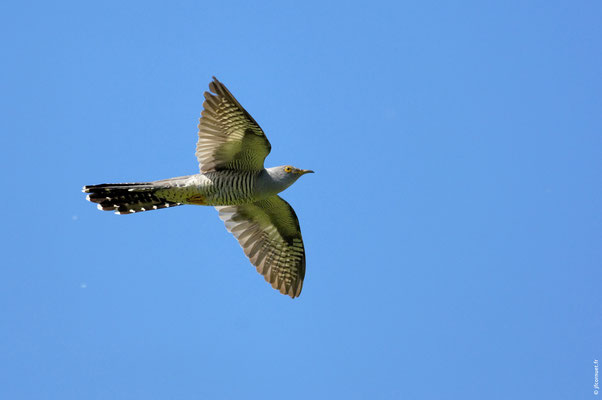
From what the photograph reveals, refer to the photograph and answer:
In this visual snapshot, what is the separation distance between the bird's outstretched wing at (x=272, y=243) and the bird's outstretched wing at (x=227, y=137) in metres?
1.42

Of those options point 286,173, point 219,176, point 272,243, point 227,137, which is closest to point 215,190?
point 219,176

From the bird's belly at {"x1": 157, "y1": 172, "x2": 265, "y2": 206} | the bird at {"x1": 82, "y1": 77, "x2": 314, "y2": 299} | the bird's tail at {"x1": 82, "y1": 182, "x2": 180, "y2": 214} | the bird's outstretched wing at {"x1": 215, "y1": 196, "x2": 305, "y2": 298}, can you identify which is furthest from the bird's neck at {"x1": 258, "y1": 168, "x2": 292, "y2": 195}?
the bird's tail at {"x1": 82, "y1": 182, "x2": 180, "y2": 214}

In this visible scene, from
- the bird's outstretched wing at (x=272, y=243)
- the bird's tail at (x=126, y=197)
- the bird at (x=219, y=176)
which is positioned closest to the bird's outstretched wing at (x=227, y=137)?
the bird at (x=219, y=176)

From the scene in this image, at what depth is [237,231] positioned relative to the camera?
429 inches

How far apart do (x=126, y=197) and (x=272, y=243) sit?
2623 millimetres

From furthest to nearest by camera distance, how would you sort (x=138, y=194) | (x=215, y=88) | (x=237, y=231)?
(x=237, y=231)
(x=138, y=194)
(x=215, y=88)

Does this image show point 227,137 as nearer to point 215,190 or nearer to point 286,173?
point 215,190

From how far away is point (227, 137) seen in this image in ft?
30.1

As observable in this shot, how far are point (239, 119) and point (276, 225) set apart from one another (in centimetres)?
253

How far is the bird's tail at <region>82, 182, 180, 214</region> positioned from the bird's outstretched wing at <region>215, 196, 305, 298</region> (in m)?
1.48

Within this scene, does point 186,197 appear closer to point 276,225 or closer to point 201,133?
point 201,133

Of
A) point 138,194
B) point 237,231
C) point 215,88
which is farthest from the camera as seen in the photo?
point 237,231

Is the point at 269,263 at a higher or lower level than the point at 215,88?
lower

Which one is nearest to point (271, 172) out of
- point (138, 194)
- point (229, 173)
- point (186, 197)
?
point (229, 173)
